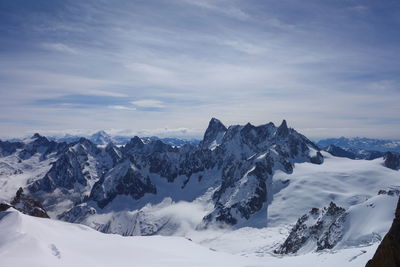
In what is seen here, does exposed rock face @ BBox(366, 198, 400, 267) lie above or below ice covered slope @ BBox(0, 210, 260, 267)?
above

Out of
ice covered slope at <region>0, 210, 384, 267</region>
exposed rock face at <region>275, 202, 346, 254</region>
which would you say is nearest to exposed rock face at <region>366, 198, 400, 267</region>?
ice covered slope at <region>0, 210, 384, 267</region>

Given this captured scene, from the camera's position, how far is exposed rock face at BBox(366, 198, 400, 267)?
30.3 metres

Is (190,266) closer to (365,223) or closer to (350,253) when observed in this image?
(350,253)

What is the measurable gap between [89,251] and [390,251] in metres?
39.2

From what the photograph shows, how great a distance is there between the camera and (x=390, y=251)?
3061cm

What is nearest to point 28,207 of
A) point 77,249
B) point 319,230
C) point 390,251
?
point 77,249

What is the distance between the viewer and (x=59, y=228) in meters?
66.5

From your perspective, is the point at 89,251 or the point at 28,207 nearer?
the point at 89,251

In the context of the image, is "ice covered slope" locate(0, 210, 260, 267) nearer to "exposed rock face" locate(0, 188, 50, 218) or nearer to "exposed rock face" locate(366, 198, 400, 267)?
"exposed rock face" locate(366, 198, 400, 267)

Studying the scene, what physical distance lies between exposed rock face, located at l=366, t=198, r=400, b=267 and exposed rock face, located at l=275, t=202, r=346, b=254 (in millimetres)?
92934

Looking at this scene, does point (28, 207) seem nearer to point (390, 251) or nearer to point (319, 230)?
point (319, 230)

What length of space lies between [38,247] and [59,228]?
20.9 meters

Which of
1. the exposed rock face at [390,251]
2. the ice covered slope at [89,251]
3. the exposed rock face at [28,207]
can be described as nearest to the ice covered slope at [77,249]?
the ice covered slope at [89,251]

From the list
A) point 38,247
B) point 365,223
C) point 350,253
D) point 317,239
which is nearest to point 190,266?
point 38,247
